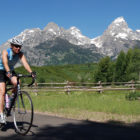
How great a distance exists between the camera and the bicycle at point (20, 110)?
17.9 feet

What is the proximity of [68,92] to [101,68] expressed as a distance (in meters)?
63.5

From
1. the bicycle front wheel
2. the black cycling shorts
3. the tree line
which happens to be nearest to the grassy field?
the bicycle front wheel

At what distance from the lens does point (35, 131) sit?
5.92m

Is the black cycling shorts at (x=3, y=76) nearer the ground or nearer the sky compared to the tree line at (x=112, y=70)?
nearer the ground

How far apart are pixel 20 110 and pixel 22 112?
0.06 meters

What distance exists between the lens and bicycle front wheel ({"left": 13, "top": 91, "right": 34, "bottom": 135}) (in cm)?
542

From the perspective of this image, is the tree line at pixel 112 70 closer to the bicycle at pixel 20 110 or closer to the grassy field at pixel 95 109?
the grassy field at pixel 95 109

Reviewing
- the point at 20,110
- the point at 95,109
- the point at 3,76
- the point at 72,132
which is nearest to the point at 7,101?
the point at 20,110

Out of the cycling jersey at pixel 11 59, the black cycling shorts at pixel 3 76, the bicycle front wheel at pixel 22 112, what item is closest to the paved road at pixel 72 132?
the bicycle front wheel at pixel 22 112

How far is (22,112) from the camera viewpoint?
5.70 meters

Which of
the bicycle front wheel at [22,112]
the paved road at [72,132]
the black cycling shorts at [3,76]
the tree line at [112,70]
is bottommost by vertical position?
the paved road at [72,132]

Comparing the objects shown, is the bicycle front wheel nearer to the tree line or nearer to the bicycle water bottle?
the bicycle water bottle

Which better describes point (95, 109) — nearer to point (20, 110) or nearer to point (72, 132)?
point (72, 132)

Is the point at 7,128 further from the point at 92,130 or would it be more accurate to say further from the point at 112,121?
the point at 112,121
